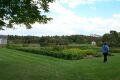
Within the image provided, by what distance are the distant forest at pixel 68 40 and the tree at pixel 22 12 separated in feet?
142

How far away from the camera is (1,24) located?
75.2 feet

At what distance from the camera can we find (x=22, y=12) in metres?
22.2

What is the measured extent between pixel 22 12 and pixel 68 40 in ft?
197

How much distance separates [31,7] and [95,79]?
23.2ft

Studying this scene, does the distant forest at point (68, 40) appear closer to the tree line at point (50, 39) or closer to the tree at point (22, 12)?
the tree line at point (50, 39)

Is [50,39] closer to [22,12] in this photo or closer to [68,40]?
[68,40]

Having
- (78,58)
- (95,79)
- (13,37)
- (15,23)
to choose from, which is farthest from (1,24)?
(13,37)

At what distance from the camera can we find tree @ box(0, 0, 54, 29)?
68.0 feet

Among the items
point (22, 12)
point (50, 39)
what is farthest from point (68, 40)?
point (22, 12)

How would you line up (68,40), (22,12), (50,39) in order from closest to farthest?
(22,12) → (50,39) → (68,40)

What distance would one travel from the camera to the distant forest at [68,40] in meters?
71.6

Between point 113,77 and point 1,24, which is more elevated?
point 1,24

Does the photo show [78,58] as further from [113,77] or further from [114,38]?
[114,38]

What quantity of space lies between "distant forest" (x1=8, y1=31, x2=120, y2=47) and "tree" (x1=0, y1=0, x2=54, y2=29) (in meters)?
43.1
